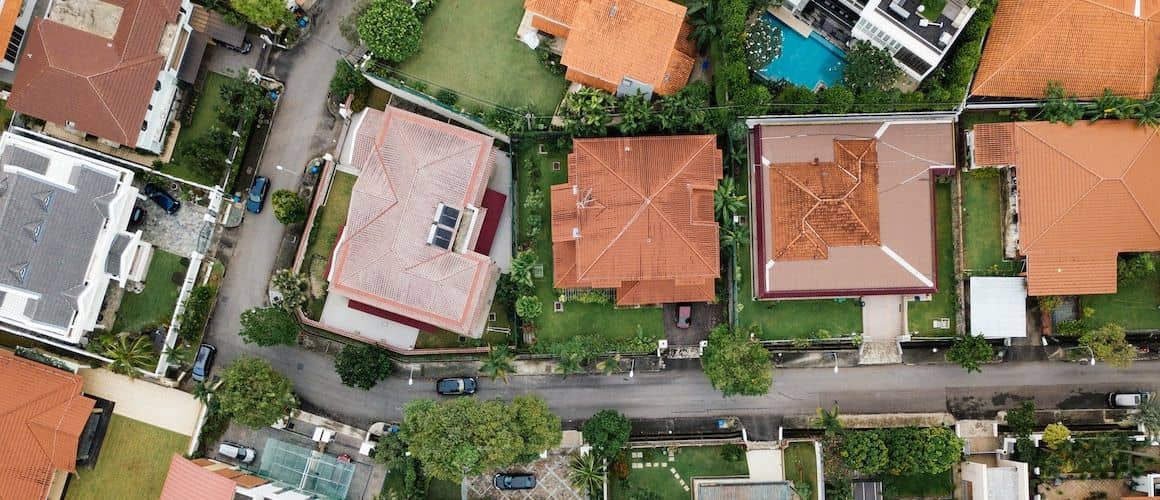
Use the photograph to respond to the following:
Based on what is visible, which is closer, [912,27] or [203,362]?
[912,27]

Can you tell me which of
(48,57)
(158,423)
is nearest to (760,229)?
(158,423)

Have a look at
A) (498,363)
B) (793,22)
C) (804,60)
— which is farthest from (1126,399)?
(498,363)

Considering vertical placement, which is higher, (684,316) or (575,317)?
(684,316)

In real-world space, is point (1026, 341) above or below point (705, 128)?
below

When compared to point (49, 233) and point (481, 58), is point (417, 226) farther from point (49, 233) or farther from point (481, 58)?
point (49, 233)

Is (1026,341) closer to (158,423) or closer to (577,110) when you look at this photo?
(577,110)

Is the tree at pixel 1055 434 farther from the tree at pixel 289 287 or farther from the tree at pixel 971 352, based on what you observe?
the tree at pixel 289 287
